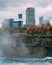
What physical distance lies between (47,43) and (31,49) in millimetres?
3892

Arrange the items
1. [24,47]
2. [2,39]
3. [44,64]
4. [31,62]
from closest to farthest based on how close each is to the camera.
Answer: [44,64] → [31,62] → [24,47] → [2,39]

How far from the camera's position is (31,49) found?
31.7m

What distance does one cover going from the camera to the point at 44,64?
1105cm

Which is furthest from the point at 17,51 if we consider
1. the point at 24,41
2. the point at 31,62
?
the point at 31,62

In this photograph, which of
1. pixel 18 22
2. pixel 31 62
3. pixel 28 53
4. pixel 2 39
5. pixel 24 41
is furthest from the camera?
pixel 18 22

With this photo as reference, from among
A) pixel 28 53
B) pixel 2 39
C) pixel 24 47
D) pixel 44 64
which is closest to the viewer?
pixel 44 64

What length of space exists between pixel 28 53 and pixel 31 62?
18438 mm

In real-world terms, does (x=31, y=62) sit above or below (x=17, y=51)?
above

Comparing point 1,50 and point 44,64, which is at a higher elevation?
point 44,64

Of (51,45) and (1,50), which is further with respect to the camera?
(51,45)

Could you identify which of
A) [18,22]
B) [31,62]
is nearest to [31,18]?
[18,22]

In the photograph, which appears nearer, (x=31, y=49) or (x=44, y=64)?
(x=44, y=64)

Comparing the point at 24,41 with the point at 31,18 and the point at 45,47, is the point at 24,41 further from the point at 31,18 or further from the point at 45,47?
the point at 31,18

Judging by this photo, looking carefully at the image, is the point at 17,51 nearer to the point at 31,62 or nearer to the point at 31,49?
the point at 31,49
